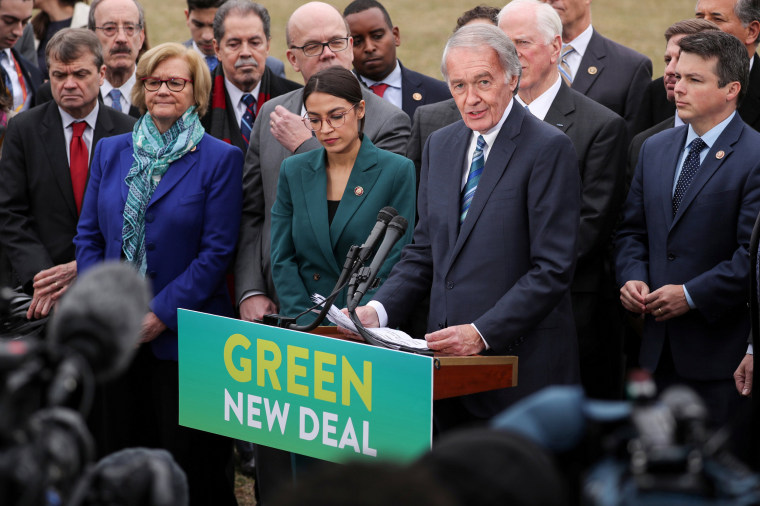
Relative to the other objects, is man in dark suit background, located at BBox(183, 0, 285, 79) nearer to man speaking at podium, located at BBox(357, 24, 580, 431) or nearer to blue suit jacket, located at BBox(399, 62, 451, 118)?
blue suit jacket, located at BBox(399, 62, 451, 118)

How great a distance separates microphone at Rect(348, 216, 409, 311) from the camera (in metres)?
3.30

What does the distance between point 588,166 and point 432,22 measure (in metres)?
15.6

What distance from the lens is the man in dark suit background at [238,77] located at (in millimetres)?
5438

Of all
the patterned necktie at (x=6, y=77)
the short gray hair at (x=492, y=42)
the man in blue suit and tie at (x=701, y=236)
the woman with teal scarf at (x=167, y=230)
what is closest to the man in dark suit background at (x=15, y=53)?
the patterned necktie at (x=6, y=77)

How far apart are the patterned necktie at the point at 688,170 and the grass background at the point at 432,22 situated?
460 inches

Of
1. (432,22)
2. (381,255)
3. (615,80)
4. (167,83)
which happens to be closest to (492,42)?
(381,255)

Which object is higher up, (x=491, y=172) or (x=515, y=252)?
(x=491, y=172)

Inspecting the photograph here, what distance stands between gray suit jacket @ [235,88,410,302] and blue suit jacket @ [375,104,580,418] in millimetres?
1023

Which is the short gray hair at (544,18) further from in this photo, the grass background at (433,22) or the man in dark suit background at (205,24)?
the grass background at (433,22)

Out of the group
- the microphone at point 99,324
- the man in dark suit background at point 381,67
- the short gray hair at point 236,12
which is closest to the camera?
the microphone at point 99,324

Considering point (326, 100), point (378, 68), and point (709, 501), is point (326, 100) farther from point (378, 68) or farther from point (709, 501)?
point (709, 501)

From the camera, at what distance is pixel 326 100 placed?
13.8ft

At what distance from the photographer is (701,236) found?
4.05 meters

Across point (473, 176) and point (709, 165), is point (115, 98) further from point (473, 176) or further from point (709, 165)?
point (709, 165)
